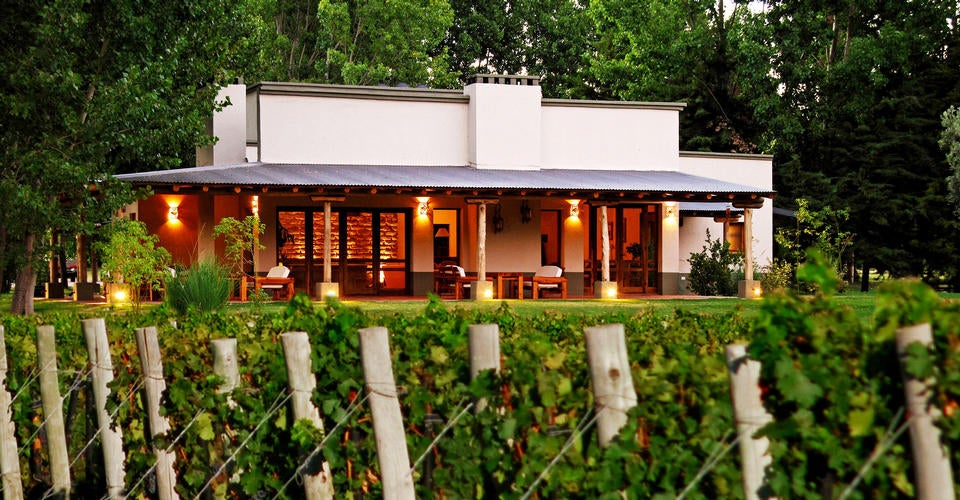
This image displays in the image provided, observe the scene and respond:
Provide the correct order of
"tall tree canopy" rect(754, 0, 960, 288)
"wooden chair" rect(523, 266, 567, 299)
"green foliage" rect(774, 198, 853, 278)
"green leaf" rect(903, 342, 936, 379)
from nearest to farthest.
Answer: "green leaf" rect(903, 342, 936, 379), "wooden chair" rect(523, 266, 567, 299), "green foliage" rect(774, 198, 853, 278), "tall tree canopy" rect(754, 0, 960, 288)

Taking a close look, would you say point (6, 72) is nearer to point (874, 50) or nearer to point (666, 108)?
point (666, 108)

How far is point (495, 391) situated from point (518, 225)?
23.5m

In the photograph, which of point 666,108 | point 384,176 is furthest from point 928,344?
point 666,108

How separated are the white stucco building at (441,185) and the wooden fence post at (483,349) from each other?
19391 mm

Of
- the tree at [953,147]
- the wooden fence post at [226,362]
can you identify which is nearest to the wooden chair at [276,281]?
the wooden fence post at [226,362]

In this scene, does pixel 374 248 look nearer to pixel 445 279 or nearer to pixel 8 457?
pixel 445 279

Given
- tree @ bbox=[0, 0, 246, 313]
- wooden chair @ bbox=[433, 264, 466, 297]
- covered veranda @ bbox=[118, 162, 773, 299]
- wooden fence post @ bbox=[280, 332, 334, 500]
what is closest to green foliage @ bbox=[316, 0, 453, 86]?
covered veranda @ bbox=[118, 162, 773, 299]

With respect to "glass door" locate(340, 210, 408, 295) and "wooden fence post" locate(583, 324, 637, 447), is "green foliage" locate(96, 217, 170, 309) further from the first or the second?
"wooden fence post" locate(583, 324, 637, 447)

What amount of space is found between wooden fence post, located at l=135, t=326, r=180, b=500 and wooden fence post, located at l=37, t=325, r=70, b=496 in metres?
1.22

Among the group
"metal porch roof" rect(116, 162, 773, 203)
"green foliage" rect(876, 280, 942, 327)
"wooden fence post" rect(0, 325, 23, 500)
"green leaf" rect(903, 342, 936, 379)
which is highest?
"metal porch roof" rect(116, 162, 773, 203)

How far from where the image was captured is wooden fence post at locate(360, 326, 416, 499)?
4508 millimetres

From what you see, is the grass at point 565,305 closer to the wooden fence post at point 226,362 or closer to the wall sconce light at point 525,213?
the wall sconce light at point 525,213

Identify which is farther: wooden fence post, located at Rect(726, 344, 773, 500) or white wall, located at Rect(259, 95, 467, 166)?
white wall, located at Rect(259, 95, 467, 166)

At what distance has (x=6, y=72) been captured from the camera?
17719 millimetres
